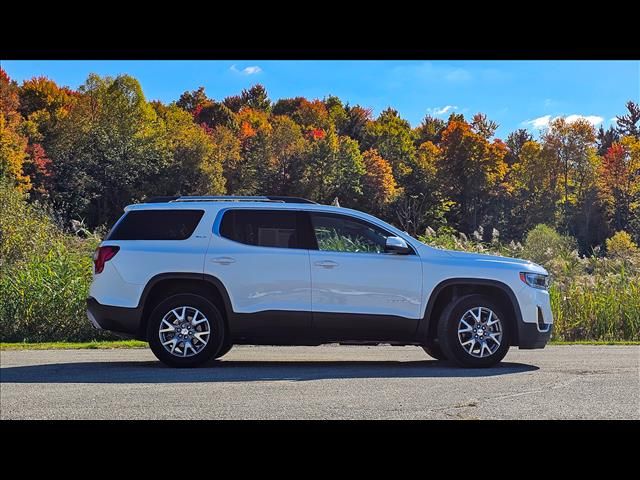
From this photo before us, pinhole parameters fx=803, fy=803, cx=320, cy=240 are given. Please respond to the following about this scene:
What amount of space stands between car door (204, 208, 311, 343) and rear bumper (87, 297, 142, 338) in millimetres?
1006

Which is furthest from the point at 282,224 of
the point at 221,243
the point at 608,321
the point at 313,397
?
the point at 608,321

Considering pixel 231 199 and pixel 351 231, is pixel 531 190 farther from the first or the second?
pixel 231 199

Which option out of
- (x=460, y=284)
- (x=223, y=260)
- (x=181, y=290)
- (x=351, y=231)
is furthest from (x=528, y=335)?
(x=181, y=290)

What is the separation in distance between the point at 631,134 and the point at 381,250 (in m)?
50.4

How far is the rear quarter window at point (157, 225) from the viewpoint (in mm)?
A: 9406

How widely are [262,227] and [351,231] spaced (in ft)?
3.45

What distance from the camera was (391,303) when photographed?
9.20 meters

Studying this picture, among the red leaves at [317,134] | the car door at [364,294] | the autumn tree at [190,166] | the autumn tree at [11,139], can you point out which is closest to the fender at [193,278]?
the car door at [364,294]

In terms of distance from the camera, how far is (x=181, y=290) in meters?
9.26

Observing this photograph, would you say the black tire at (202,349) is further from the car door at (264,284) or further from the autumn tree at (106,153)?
the autumn tree at (106,153)

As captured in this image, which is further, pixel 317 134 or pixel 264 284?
pixel 317 134

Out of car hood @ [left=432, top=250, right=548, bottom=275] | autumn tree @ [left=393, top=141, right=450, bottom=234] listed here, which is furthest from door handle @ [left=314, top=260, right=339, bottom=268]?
autumn tree @ [left=393, top=141, right=450, bottom=234]

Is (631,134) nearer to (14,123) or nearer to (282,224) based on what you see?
(14,123)

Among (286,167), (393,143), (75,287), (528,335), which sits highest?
(393,143)
